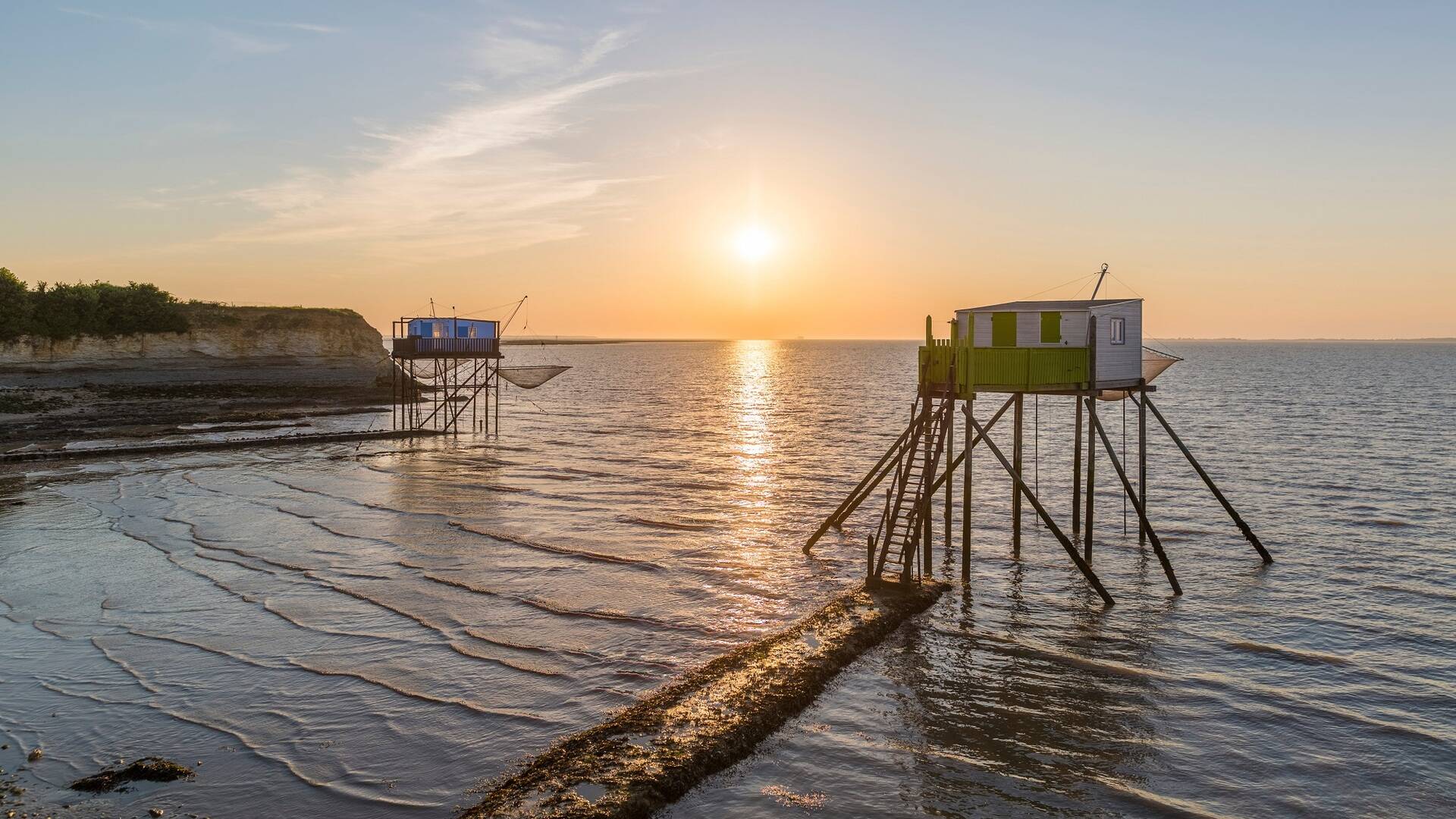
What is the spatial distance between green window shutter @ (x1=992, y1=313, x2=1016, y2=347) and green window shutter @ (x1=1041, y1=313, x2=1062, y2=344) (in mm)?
702

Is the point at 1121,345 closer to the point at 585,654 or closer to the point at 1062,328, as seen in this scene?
the point at 1062,328

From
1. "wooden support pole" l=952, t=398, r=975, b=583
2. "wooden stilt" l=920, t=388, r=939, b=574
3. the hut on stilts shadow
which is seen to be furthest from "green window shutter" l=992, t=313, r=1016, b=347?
"wooden stilt" l=920, t=388, r=939, b=574

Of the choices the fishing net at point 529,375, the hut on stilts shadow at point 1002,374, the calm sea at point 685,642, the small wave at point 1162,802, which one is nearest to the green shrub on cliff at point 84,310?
the fishing net at point 529,375

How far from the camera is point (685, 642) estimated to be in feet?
59.3

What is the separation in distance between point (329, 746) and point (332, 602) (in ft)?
26.3

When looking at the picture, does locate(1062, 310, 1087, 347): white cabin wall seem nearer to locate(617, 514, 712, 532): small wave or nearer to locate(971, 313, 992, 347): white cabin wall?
locate(971, 313, 992, 347): white cabin wall

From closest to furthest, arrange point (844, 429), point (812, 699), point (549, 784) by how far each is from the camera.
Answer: point (549, 784)
point (812, 699)
point (844, 429)

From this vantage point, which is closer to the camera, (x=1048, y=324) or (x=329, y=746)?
(x=329, y=746)

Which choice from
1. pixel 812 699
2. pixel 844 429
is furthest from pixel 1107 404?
pixel 812 699

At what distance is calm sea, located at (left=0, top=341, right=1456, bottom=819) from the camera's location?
12789 millimetres

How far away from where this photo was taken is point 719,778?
1241 cm

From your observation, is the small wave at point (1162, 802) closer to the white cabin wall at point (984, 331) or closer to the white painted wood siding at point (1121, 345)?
the white cabin wall at point (984, 331)

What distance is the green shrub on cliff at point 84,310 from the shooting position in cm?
8094

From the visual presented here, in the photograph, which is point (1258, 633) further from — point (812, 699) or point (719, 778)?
point (719, 778)
